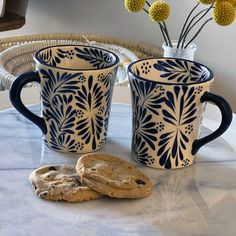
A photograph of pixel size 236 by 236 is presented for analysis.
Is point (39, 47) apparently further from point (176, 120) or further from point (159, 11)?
point (176, 120)

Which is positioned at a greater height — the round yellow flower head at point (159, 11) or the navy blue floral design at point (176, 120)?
the round yellow flower head at point (159, 11)

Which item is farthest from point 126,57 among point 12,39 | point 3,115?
point 3,115

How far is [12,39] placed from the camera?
4.28 feet

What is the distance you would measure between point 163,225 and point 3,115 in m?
0.31

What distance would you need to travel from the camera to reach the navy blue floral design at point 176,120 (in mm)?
530

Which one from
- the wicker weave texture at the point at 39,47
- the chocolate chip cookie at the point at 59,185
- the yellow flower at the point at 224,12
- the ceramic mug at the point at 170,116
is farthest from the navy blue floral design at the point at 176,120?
the wicker weave texture at the point at 39,47

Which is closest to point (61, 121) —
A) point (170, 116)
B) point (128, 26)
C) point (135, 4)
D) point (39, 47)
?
point (170, 116)

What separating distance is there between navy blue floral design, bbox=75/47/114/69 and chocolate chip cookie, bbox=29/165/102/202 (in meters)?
0.16

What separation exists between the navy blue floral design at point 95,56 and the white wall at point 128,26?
26.7 inches

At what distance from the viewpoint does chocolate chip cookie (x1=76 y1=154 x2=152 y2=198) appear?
1.64 feet

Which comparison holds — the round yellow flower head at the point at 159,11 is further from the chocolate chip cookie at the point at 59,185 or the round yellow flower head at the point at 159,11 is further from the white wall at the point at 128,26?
the white wall at the point at 128,26

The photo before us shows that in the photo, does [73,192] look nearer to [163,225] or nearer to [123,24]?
[163,225]

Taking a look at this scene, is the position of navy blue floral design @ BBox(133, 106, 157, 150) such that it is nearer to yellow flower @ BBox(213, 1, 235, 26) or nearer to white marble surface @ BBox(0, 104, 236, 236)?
white marble surface @ BBox(0, 104, 236, 236)

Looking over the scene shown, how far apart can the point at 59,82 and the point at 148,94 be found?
0.34ft
